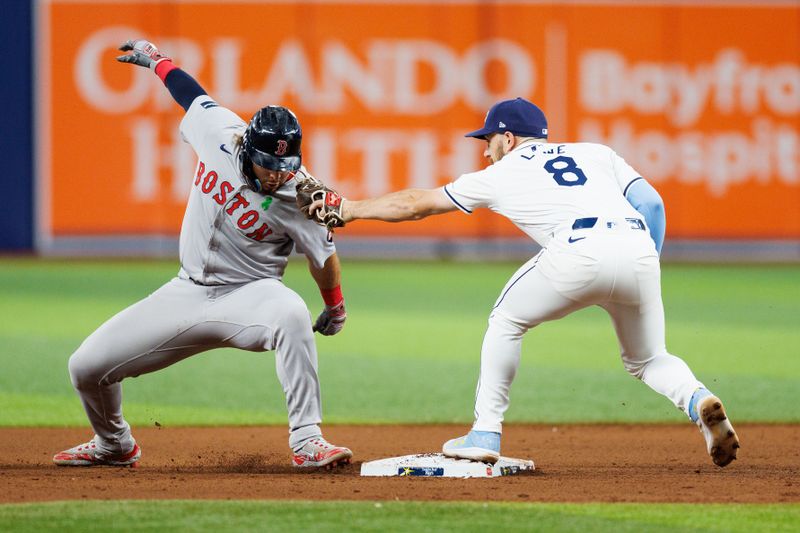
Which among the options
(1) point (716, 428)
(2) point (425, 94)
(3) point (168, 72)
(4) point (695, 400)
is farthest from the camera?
(2) point (425, 94)

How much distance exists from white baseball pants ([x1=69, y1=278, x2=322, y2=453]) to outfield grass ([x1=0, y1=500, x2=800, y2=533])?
0.93 m

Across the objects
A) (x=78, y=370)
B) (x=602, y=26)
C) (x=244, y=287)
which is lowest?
(x=78, y=370)

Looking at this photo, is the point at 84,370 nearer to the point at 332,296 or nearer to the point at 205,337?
the point at 205,337

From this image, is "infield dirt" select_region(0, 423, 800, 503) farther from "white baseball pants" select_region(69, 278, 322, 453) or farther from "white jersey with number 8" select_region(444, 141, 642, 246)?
"white jersey with number 8" select_region(444, 141, 642, 246)

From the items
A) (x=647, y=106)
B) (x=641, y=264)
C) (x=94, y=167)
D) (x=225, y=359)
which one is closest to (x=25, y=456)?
(x=641, y=264)

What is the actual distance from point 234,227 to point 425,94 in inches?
564

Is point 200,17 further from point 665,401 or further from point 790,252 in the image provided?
point 665,401

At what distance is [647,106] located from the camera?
777 inches

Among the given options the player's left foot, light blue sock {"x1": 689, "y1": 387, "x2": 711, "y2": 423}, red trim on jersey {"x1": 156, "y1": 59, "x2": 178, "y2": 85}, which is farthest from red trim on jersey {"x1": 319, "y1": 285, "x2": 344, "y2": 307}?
light blue sock {"x1": 689, "y1": 387, "x2": 711, "y2": 423}

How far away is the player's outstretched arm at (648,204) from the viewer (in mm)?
5586

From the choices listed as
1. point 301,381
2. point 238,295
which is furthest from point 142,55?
point 301,381

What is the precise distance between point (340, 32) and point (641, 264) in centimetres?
1488

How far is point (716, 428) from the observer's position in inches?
206

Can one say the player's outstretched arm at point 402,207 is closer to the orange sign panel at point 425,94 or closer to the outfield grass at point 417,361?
the outfield grass at point 417,361
